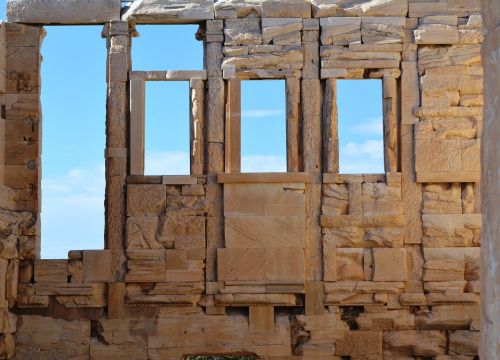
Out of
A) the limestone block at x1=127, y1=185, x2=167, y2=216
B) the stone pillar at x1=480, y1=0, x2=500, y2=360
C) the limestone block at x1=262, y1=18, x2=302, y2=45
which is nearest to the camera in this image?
the stone pillar at x1=480, y1=0, x2=500, y2=360

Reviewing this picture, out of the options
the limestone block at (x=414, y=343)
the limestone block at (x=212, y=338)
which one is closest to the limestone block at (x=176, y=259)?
the limestone block at (x=212, y=338)

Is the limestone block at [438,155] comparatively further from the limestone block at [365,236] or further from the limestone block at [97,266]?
the limestone block at [97,266]

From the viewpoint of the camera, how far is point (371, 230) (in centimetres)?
1241

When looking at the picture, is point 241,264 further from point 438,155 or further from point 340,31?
point 340,31

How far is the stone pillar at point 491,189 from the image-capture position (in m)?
3.54

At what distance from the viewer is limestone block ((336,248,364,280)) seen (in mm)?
12352

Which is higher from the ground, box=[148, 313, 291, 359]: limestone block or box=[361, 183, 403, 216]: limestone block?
box=[361, 183, 403, 216]: limestone block

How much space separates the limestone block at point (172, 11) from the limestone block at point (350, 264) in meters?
3.82

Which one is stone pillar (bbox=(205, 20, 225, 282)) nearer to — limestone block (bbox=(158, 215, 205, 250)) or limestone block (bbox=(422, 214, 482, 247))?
limestone block (bbox=(158, 215, 205, 250))

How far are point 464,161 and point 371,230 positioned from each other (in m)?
1.60

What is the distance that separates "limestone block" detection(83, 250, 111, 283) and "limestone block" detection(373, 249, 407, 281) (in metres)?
3.66

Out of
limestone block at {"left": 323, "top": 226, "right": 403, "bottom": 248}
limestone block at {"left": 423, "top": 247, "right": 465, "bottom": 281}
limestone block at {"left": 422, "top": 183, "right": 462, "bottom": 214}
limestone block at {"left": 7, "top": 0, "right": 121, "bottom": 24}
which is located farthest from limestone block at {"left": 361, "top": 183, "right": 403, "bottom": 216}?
limestone block at {"left": 7, "top": 0, "right": 121, "bottom": 24}

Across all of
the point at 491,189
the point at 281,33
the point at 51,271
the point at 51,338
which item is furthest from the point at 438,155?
the point at 491,189

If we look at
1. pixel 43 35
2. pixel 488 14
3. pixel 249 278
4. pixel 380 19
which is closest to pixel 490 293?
pixel 488 14
